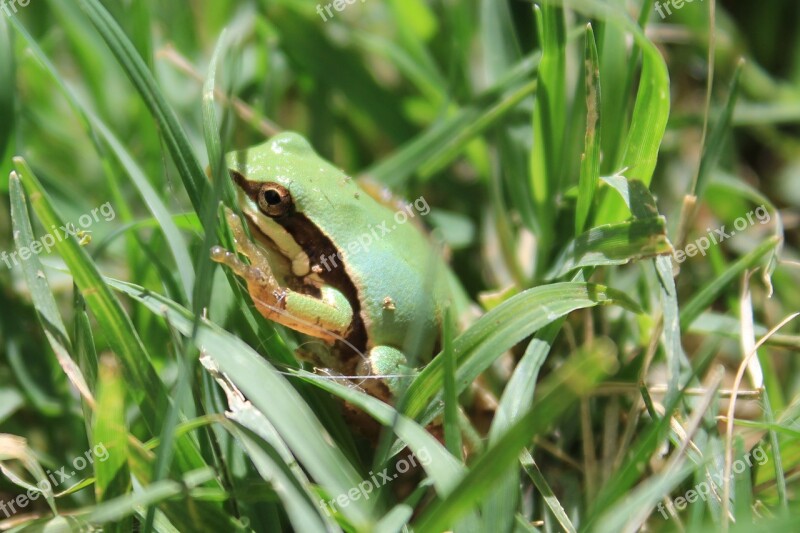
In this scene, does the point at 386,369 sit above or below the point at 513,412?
above

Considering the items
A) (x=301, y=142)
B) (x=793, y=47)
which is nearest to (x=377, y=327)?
(x=301, y=142)

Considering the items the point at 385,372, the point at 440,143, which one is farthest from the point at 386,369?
the point at 440,143

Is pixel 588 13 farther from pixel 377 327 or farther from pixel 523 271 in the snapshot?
pixel 377 327

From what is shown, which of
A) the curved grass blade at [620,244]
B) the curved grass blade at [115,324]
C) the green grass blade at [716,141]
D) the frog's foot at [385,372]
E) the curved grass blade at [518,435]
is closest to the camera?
the curved grass blade at [518,435]
